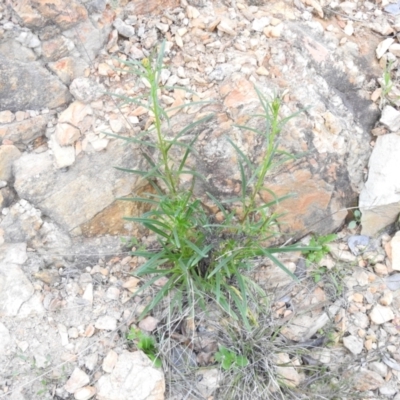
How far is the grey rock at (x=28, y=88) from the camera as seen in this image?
2.58 metres

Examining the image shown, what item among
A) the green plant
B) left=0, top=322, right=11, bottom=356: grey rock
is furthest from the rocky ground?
the green plant

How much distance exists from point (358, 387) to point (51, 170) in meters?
1.70

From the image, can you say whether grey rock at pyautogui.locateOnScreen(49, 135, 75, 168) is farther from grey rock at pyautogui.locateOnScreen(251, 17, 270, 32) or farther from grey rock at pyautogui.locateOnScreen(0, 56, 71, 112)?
grey rock at pyautogui.locateOnScreen(251, 17, 270, 32)

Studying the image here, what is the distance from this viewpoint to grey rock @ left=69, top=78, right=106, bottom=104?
2.64 m

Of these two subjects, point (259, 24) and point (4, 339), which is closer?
point (4, 339)

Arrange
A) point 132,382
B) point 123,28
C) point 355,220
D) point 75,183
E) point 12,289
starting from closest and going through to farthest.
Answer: point 132,382 < point 12,289 < point 75,183 < point 123,28 < point 355,220

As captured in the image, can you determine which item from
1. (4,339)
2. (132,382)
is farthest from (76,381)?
(4,339)

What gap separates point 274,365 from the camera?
99.1 inches

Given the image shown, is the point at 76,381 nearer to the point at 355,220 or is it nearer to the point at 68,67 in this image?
the point at 68,67

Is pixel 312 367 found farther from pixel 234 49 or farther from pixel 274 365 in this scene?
pixel 234 49

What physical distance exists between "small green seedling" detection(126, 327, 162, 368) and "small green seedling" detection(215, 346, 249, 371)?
0.89 ft

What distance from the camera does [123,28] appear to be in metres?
2.73

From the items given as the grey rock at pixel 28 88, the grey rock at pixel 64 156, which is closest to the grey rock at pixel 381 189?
the grey rock at pixel 64 156

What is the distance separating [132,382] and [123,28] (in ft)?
5.38
